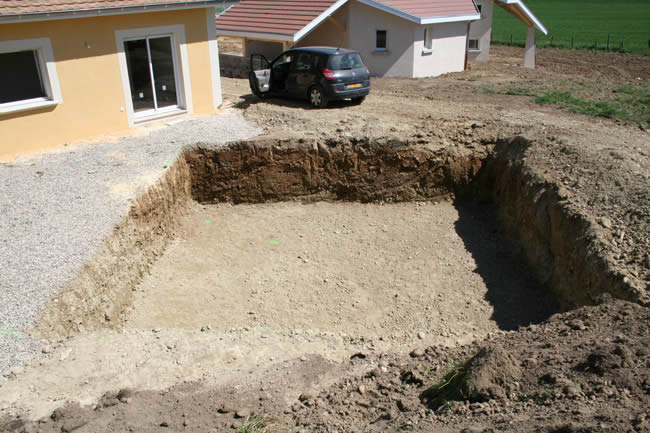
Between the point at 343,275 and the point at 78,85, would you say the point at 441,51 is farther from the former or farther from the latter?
the point at 343,275

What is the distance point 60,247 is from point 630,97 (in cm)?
1715

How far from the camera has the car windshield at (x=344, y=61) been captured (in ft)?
53.6

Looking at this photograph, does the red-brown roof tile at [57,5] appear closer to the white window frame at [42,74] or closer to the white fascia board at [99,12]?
the white fascia board at [99,12]

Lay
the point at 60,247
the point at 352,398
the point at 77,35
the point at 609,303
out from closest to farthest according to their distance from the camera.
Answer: the point at 352,398 → the point at 609,303 → the point at 60,247 → the point at 77,35

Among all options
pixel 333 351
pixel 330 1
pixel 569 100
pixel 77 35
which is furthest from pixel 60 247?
pixel 330 1

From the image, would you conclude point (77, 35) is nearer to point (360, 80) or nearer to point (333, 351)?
point (360, 80)

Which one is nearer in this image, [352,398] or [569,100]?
[352,398]

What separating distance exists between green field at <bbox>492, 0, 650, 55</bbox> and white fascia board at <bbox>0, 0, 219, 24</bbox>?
17.6 meters

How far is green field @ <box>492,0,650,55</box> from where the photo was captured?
108ft

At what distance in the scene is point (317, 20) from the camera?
21.4 metres

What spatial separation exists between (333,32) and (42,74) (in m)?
13.5

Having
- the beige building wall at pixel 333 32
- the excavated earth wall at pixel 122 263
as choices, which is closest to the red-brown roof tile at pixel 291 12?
the beige building wall at pixel 333 32

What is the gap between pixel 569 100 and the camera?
17.3m

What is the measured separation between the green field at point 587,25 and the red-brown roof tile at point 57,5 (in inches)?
762
